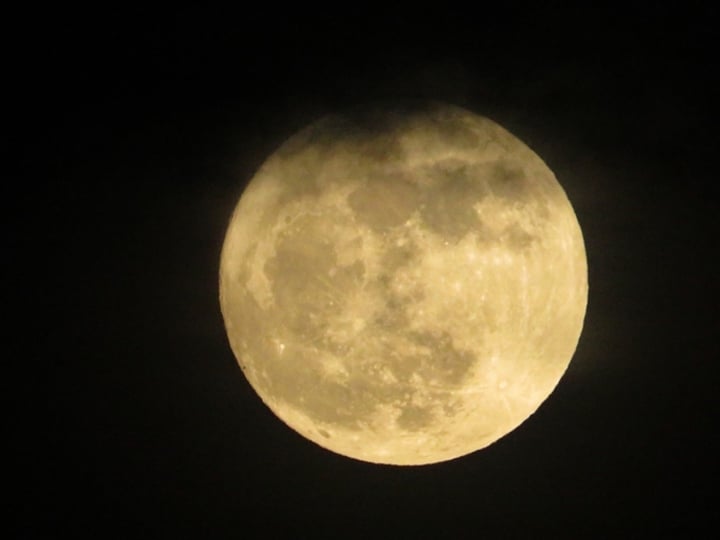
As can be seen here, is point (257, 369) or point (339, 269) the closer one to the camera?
point (339, 269)

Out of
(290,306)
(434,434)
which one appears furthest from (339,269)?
(434,434)

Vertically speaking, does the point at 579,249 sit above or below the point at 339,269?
above

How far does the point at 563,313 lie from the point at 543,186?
0.26 m

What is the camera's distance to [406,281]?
1703 millimetres

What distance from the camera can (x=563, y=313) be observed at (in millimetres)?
1870

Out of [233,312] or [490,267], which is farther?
[233,312]

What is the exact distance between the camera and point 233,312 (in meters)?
1.94

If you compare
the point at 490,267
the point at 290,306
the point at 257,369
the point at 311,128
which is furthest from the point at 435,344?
the point at 311,128

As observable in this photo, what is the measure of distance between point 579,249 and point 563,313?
0.53 ft

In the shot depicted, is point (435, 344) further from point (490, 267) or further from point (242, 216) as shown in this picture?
point (242, 216)

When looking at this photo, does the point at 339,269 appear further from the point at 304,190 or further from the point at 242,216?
the point at 242,216

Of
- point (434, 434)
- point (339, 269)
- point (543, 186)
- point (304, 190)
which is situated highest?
point (543, 186)

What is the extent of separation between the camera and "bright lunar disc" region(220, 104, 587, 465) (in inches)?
67.6

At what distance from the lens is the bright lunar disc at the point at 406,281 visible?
67.6 inches
